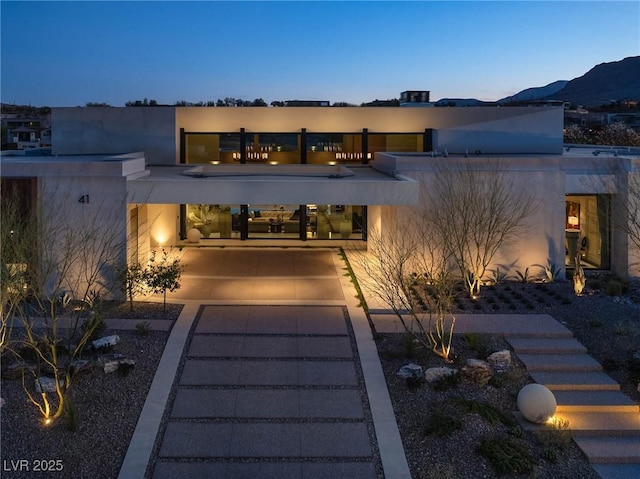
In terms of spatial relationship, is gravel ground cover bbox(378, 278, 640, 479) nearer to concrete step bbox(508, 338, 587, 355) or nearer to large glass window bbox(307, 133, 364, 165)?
concrete step bbox(508, 338, 587, 355)

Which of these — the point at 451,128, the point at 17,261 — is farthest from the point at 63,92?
the point at 17,261

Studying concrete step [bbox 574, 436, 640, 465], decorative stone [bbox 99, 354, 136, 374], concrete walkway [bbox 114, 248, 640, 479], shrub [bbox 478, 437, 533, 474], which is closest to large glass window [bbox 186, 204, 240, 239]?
concrete walkway [bbox 114, 248, 640, 479]

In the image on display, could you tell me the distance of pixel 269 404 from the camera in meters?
10.1

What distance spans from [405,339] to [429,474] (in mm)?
4056

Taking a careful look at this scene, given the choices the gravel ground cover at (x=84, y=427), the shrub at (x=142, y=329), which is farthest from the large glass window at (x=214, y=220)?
the gravel ground cover at (x=84, y=427)

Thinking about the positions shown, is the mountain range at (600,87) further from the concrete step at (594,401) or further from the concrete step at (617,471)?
the concrete step at (617,471)

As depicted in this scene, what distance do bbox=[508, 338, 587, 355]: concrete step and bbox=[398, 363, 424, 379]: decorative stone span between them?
2.50 m

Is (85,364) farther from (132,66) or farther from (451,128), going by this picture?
(132,66)

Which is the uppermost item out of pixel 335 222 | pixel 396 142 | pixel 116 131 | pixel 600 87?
pixel 600 87

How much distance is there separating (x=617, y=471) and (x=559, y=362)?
10.1 feet

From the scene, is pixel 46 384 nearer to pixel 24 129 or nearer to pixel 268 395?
pixel 268 395

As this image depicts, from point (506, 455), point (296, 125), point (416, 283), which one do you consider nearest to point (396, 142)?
point (296, 125)

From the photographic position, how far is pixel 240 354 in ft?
38.6

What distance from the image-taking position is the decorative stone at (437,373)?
1079cm
